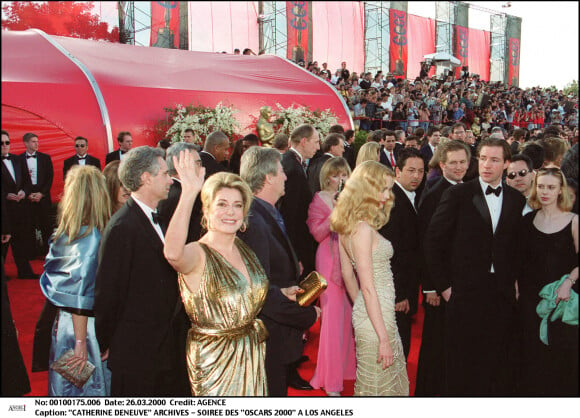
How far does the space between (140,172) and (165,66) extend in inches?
330

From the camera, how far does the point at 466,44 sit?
12633mm

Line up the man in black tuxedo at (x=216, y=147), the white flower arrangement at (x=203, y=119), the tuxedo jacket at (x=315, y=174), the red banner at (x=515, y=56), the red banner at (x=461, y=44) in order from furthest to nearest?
the red banner at (x=461, y=44)
the white flower arrangement at (x=203, y=119)
the tuxedo jacket at (x=315, y=174)
the man in black tuxedo at (x=216, y=147)
the red banner at (x=515, y=56)

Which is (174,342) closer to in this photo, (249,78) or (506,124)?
(249,78)

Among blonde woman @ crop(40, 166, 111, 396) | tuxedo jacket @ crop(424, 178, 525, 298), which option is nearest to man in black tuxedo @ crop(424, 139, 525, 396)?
tuxedo jacket @ crop(424, 178, 525, 298)

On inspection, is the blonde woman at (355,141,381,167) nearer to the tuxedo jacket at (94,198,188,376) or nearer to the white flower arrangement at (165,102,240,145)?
the tuxedo jacket at (94,198,188,376)

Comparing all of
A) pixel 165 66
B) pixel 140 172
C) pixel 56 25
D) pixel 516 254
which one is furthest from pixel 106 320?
pixel 165 66

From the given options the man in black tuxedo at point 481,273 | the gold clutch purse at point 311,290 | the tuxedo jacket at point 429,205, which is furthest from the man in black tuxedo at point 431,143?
the gold clutch purse at point 311,290

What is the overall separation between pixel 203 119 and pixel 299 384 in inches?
262

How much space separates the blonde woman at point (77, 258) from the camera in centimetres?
240

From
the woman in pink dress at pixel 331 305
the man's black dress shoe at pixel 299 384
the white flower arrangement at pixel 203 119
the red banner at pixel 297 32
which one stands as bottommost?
the man's black dress shoe at pixel 299 384

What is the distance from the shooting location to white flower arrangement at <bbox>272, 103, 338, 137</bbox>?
1002 cm

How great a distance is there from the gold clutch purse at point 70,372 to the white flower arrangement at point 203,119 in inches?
277

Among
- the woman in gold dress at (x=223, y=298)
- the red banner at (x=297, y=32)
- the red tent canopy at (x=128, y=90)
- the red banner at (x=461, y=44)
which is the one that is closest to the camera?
the woman in gold dress at (x=223, y=298)

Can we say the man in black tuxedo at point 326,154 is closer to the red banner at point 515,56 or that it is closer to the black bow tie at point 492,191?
the red banner at point 515,56
